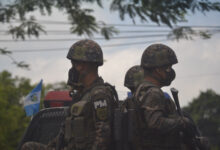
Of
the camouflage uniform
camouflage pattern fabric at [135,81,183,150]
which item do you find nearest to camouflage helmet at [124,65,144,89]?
the camouflage uniform

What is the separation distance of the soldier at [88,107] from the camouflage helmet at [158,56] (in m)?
0.49

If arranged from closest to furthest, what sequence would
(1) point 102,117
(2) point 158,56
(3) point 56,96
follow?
1. (1) point 102,117
2. (2) point 158,56
3. (3) point 56,96

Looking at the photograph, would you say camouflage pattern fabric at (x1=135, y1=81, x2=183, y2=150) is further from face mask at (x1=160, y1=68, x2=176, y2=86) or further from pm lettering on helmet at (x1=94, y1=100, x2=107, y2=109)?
pm lettering on helmet at (x1=94, y1=100, x2=107, y2=109)

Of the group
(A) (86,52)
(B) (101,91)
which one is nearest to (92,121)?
(B) (101,91)

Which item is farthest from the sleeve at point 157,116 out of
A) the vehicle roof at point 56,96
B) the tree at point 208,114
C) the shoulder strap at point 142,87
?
the tree at point 208,114

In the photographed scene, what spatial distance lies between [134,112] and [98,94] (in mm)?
412

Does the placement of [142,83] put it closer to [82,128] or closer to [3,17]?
[82,128]

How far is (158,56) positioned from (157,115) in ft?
2.37

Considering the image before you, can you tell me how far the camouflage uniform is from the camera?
386 cm

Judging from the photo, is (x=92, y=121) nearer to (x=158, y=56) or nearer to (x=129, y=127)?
(x=129, y=127)

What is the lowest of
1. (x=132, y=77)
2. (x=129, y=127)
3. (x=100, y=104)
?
(x=129, y=127)

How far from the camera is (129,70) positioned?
290 inches

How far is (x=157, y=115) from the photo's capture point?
3840mm

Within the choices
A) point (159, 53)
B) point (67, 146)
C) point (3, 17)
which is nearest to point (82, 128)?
point (67, 146)
